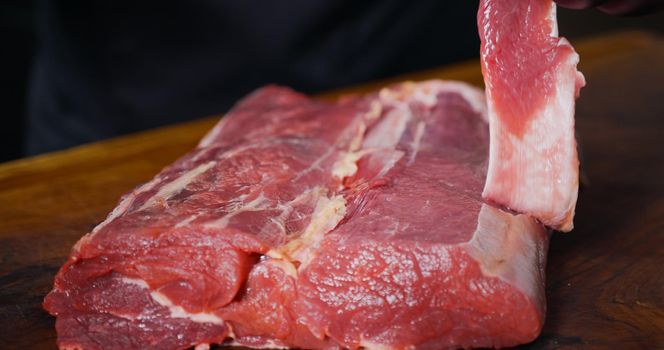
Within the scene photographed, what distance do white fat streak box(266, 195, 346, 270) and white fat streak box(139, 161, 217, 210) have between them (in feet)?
1.33

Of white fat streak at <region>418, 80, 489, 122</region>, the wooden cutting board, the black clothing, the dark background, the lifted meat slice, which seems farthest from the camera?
the dark background

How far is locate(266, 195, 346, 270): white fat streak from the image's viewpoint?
2.27 metres

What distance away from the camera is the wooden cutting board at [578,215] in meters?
2.42

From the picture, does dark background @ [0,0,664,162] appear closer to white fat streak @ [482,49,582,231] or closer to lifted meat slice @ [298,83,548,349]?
lifted meat slice @ [298,83,548,349]

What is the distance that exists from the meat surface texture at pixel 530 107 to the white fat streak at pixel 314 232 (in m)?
0.44

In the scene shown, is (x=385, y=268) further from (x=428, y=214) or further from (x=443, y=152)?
(x=443, y=152)

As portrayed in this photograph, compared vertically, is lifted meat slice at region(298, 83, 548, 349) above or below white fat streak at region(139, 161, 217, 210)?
below

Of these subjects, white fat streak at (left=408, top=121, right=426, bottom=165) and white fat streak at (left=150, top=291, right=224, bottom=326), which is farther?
white fat streak at (left=408, top=121, right=426, bottom=165)

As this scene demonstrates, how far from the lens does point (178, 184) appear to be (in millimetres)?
2594

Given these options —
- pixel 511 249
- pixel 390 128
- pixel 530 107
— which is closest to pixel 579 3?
pixel 530 107

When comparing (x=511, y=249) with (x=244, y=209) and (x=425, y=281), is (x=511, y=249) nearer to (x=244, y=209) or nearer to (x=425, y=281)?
(x=425, y=281)

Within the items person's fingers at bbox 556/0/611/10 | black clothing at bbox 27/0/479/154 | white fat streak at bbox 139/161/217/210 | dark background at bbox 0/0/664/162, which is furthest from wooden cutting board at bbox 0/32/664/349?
dark background at bbox 0/0/664/162

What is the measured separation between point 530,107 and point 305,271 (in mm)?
809

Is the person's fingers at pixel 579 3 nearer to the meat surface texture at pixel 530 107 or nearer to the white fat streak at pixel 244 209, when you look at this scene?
the meat surface texture at pixel 530 107
